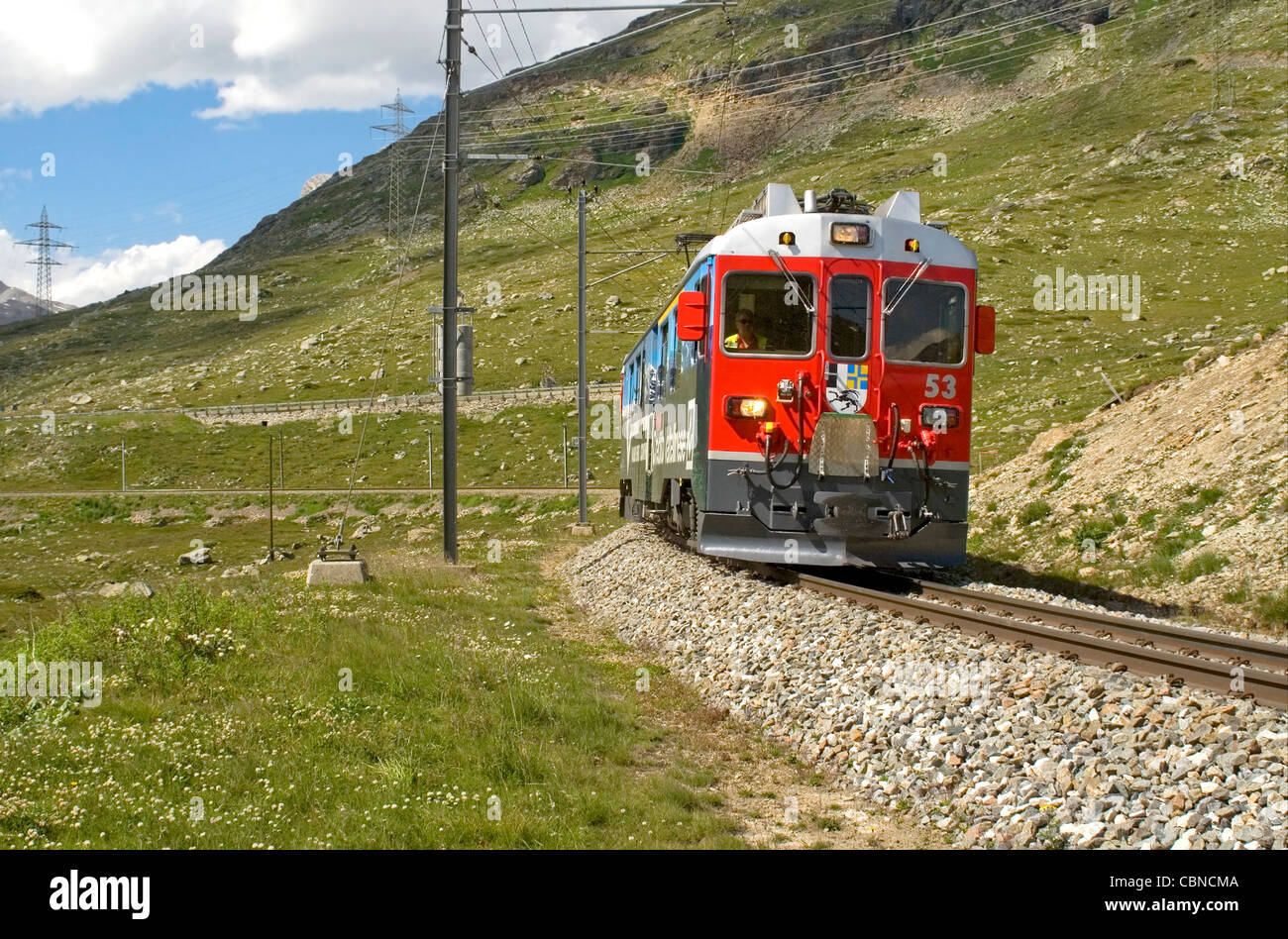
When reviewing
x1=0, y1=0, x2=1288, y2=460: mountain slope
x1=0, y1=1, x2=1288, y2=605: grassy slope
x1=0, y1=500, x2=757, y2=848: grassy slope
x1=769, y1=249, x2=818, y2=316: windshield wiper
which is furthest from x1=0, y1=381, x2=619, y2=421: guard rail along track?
x1=0, y1=500, x2=757, y2=848: grassy slope

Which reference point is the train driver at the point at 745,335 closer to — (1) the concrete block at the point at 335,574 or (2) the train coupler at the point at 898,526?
(2) the train coupler at the point at 898,526

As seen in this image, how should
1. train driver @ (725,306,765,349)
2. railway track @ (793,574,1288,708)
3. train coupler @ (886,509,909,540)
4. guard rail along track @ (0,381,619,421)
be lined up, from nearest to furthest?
railway track @ (793,574,1288,708)
train coupler @ (886,509,909,540)
train driver @ (725,306,765,349)
guard rail along track @ (0,381,619,421)

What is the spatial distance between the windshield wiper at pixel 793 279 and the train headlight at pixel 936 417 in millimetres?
1761

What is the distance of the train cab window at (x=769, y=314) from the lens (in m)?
12.9

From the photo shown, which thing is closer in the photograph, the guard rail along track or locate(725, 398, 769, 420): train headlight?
locate(725, 398, 769, 420): train headlight

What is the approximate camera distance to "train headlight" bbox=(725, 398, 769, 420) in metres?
12.7

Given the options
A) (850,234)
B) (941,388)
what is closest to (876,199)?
(850,234)

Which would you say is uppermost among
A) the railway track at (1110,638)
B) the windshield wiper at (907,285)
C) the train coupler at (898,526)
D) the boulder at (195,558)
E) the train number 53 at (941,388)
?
the windshield wiper at (907,285)

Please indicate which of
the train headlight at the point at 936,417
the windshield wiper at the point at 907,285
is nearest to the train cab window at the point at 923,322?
the windshield wiper at the point at 907,285

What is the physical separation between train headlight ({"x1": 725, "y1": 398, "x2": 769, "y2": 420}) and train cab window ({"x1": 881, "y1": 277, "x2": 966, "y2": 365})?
1.64m

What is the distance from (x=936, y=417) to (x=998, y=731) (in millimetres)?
6497

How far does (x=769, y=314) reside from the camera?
12969 millimetres

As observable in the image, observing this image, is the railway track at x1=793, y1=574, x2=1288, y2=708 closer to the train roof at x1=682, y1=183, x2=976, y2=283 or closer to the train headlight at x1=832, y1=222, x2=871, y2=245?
the train roof at x1=682, y1=183, x2=976, y2=283
